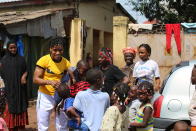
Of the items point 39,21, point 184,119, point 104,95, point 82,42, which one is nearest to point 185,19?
point 82,42

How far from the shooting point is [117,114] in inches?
137

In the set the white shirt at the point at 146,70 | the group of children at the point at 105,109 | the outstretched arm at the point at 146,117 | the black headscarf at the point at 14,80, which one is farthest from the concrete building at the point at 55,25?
the outstretched arm at the point at 146,117

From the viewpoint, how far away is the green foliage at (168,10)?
11820 millimetres

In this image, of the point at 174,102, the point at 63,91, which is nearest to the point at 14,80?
the point at 63,91

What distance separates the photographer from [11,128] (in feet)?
19.0

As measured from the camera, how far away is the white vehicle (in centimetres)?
447

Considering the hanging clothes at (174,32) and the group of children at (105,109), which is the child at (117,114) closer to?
the group of children at (105,109)

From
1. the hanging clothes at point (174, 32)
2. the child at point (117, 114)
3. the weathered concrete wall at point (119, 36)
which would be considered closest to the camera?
the child at point (117, 114)

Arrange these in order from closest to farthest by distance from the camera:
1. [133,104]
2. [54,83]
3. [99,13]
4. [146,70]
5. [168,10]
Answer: [133,104], [54,83], [146,70], [168,10], [99,13]

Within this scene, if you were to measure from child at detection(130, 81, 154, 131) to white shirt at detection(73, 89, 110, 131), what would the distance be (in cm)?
41

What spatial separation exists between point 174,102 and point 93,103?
1411 mm

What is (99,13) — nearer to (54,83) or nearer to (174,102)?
(54,83)

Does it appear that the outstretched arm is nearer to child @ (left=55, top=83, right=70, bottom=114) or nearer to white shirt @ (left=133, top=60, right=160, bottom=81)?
child @ (left=55, top=83, right=70, bottom=114)

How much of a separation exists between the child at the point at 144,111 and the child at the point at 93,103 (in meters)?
0.41
